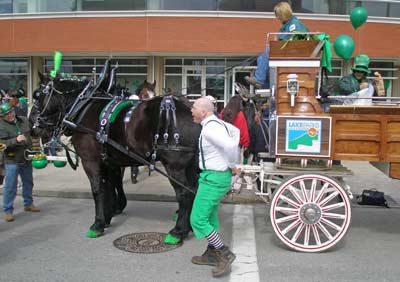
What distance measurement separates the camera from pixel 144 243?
553cm

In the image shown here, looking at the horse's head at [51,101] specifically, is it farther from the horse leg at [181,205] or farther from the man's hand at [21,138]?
the horse leg at [181,205]

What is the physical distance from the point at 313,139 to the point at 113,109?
261 centimetres

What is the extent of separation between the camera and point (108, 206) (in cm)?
621

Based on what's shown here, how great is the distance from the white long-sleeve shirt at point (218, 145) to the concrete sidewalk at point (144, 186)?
3529 mm

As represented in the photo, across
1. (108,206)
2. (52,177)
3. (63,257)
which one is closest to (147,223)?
(108,206)

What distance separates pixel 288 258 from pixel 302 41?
2.47m

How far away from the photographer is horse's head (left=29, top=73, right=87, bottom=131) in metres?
6.04

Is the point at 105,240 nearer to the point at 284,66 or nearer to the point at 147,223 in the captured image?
the point at 147,223

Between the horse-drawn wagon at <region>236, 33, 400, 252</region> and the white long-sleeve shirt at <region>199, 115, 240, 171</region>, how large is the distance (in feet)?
2.76

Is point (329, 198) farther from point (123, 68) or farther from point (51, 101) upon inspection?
point (123, 68)

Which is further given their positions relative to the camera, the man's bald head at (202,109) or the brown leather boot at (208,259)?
the brown leather boot at (208,259)

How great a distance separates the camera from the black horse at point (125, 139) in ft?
17.9

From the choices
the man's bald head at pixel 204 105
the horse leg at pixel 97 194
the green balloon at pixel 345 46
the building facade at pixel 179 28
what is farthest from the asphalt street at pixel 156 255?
the building facade at pixel 179 28

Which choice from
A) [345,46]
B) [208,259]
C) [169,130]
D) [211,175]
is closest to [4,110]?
[169,130]
